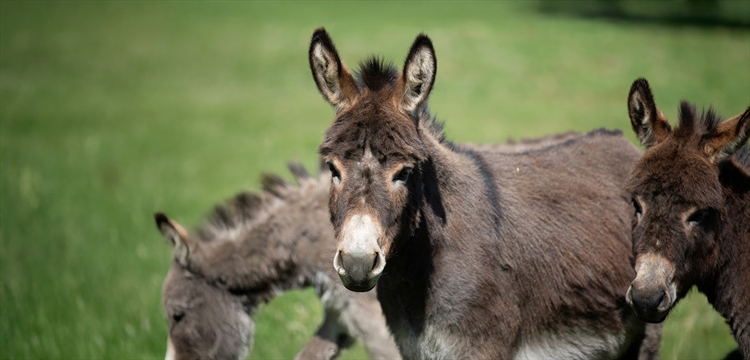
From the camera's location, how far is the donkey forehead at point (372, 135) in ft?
13.9

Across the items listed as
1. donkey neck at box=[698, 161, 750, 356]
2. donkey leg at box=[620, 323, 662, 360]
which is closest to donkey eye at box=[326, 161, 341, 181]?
donkey neck at box=[698, 161, 750, 356]

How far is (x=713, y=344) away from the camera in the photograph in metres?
6.97

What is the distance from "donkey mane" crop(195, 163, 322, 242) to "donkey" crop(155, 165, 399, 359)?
74 mm

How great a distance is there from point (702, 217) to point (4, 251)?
360 inches

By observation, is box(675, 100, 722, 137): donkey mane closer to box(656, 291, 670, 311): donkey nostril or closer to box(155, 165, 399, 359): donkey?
box(656, 291, 670, 311): donkey nostril

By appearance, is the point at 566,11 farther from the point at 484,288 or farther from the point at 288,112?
the point at 484,288

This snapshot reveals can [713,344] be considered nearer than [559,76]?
Yes

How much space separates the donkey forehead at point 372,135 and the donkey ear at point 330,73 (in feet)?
0.82

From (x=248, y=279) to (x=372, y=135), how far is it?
2.94m

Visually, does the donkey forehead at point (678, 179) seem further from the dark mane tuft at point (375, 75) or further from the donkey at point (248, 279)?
the donkey at point (248, 279)

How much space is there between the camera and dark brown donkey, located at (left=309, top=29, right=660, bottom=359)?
13.9ft

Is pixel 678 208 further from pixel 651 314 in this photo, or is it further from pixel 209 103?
pixel 209 103

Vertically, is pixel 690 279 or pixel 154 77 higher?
pixel 690 279

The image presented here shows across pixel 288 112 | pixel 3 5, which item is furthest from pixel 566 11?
pixel 3 5
